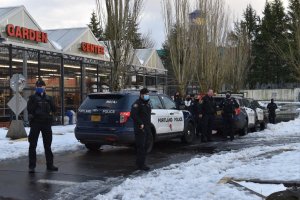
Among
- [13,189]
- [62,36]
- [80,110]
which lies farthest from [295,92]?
[13,189]

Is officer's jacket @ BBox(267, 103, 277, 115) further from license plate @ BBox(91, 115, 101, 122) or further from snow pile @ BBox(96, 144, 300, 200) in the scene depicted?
license plate @ BBox(91, 115, 101, 122)

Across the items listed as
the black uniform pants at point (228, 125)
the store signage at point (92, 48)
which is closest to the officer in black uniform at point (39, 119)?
the black uniform pants at point (228, 125)

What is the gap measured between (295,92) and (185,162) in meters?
44.9

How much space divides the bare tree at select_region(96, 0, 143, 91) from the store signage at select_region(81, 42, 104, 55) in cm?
622

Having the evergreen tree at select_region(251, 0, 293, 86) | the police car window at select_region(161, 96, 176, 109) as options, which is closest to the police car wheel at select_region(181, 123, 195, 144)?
the police car window at select_region(161, 96, 176, 109)

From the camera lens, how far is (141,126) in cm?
971

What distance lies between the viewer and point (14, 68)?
76.1 ft

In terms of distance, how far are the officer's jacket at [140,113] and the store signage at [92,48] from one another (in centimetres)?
1755

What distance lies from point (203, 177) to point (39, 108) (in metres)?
3.62

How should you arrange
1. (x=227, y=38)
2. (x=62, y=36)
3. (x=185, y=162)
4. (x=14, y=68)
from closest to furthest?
(x=185, y=162) < (x=14, y=68) < (x=62, y=36) < (x=227, y=38)

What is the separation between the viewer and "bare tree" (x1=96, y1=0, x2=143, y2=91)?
66.5 feet

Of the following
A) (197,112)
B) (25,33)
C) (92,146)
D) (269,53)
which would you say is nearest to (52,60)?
(25,33)

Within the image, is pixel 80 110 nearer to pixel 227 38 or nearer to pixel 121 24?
pixel 121 24

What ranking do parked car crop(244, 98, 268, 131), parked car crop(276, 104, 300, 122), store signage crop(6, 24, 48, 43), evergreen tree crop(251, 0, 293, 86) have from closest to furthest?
parked car crop(244, 98, 268, 131) < store signage crop(6, 24, 48, 43) < parked car crop(276, 104, 300, 122) < evergreen tree crop(251, 0, 293, 86)
